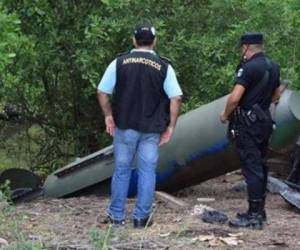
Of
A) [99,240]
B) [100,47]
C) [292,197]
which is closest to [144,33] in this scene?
[99,240]

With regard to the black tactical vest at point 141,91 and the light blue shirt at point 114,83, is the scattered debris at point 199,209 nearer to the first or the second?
the black tactical vest at point 141,91

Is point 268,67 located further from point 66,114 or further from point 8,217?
point 66,114

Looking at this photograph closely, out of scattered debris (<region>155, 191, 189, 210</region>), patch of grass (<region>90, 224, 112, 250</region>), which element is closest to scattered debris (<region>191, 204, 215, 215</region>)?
scattered debris (<region>155, 191, 189, 210</region>)

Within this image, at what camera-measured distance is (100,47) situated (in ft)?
32.2

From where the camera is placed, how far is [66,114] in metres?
11.4

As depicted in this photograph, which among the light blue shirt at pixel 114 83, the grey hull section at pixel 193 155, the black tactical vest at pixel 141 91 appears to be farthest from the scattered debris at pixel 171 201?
the light blue shirt at pixel 114 83

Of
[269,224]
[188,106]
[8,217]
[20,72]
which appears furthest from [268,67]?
[20,72]

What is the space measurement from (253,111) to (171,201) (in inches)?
67.3

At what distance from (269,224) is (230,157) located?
133 centimetres

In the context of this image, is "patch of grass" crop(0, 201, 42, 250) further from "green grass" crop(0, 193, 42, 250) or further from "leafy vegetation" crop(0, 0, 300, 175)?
"leafy vegetation" crop(0, 0, 300, 175)

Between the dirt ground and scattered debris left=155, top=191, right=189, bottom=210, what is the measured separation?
5 cm

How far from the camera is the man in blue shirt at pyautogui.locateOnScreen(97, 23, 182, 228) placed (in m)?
7.07

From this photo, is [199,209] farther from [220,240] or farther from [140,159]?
[220,240]

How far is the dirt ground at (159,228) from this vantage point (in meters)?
6.46
